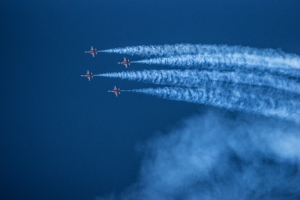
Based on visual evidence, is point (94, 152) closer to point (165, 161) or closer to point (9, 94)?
point (165, 161)

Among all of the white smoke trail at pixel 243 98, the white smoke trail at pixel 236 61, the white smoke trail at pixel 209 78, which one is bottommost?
the white smoke trail at pixel 243 98

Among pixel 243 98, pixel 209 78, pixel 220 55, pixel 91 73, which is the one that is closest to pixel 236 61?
pixel 220 55

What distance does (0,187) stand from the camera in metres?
53.8

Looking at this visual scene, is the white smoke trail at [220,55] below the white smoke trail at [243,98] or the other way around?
the other way around

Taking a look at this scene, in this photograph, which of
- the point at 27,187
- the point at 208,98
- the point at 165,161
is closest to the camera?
the point at 208,98

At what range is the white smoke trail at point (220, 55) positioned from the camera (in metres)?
46.2

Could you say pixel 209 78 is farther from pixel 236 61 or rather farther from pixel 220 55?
pixel 236 61

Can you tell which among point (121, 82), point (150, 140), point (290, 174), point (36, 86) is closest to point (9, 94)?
point (36, 86)

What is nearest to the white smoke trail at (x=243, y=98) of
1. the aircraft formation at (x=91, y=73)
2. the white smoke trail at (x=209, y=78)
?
the white smoke trail at (x=209, y=78)

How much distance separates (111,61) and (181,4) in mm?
14194

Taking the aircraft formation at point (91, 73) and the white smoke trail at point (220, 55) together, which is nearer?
the white smoke trail at point (220, 55)

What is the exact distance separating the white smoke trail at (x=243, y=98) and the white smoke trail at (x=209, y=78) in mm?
720

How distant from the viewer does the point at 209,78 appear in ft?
151

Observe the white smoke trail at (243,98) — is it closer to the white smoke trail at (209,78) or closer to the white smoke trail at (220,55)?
the white smoke trail at (209,78)
